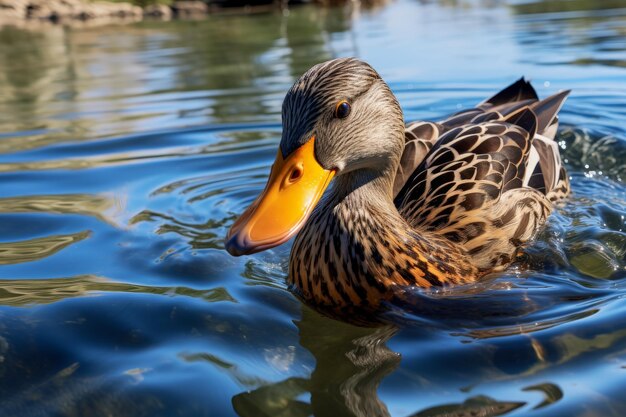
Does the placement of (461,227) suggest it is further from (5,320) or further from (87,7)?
(87,7)

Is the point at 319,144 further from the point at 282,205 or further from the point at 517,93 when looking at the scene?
the point at 517,93

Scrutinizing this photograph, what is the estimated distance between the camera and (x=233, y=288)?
428cm

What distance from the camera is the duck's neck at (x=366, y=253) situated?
4.07 meters

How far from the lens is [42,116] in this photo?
360 inches

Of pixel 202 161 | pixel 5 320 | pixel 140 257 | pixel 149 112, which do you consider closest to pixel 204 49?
pixel 149 112

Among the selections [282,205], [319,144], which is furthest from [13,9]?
[282,205]

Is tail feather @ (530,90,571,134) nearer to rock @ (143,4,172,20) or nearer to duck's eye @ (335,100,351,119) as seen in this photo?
duck's eye @ (335,100,351,119)

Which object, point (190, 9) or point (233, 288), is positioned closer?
point (233, 288)

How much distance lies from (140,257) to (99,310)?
2.77 ft

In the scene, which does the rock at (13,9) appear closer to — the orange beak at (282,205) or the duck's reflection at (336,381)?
the orange beak at (282,205)

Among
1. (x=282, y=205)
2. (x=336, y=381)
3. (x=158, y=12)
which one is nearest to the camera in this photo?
(x=336, y=381)

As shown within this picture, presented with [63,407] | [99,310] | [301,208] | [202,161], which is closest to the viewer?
[63,407]

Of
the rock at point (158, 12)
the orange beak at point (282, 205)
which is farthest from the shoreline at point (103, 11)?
the orange beak at point (282, 205)

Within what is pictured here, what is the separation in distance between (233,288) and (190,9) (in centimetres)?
2224
